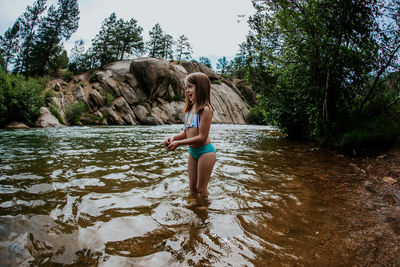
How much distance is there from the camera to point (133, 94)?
33.1 meters

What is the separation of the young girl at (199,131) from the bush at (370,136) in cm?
558

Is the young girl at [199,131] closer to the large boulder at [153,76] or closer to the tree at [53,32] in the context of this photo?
the large boulder at [153,76]

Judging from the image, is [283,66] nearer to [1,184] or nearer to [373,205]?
[373,205]

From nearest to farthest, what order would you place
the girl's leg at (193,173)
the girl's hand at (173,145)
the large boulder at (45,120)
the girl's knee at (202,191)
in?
the girl's hand at (173,145)
the girl's knee at (202,191)
the girl's leg at (193,173)
the large boulder at (45,120)

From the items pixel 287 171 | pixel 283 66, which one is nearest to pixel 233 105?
pixel 283 66

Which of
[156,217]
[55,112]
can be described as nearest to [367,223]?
[156,217]

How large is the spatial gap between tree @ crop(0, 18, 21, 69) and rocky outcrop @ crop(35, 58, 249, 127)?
1514 cm

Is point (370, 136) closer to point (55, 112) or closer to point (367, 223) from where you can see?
point (367, 223)

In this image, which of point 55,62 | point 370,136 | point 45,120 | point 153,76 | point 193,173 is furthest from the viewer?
point 55,62

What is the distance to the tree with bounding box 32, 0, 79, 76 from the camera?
34781 millimetres

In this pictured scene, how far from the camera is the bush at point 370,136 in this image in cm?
577

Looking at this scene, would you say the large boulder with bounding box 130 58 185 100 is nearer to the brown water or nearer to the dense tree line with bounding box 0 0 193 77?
the dense tree line with bounding box 0 0 193 77

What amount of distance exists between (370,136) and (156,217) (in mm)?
6590

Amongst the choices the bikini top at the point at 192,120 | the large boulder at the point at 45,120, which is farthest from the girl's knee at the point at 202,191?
the large boulder at the point at 45,120
